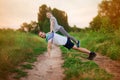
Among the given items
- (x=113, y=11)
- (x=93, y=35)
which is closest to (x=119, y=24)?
(x=113, y=11)

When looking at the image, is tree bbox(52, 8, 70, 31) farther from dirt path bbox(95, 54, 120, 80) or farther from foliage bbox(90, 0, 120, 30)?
dirt path bbox(95, 54, 120, 80)

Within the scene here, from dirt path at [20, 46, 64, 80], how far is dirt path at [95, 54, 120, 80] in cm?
83

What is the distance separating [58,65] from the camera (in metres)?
7.48

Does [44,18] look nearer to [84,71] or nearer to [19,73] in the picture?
[19,73]

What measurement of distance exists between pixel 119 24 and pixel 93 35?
1.60m

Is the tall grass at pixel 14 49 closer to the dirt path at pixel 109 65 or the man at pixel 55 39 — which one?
the man at pixel 55 39

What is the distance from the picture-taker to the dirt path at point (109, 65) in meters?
6.51

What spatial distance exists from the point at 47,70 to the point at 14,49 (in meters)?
1.25

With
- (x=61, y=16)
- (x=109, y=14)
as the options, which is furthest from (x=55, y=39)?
(x=109, y=14)

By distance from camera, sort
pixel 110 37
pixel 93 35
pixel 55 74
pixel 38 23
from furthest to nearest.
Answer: pixel 93 35
pixel 110 37
pixel 38 23
pixel 55 74

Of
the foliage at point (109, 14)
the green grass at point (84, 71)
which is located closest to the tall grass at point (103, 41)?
the foliage at point (109, 14)

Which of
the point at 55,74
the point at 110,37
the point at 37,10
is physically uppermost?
the point at 37,10

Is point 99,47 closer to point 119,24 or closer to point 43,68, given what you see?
point 119,24

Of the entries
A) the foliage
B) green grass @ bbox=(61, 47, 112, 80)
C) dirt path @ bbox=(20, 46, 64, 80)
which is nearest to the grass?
green grass @ bbox=(61, 47, 112, 80)
